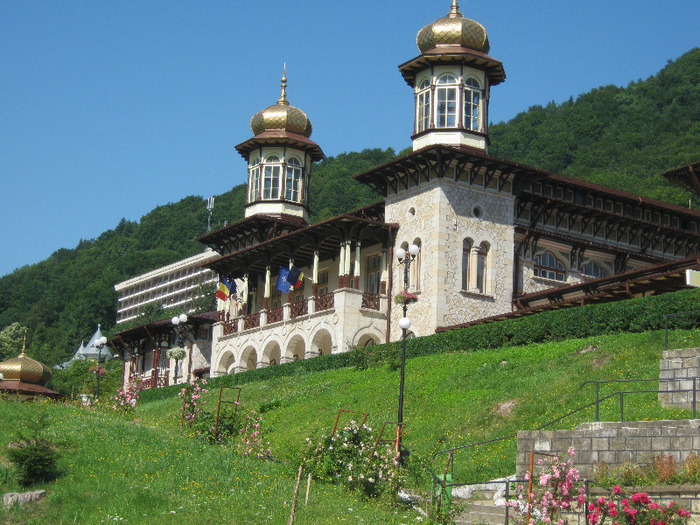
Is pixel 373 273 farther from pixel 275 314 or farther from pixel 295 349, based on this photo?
pixel 295 349

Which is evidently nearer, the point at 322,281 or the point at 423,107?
the point at 423,107

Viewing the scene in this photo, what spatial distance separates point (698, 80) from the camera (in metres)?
93.5

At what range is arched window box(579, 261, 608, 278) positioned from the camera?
4677 centimetres

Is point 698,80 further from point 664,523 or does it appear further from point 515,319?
point 664,523

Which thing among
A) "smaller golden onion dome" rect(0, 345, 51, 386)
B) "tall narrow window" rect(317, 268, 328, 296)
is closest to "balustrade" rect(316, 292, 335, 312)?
"tall narrow window" rect(317, 268, 328, 296)

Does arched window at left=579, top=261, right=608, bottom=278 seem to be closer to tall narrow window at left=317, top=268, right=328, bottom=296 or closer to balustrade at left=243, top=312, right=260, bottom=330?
tall narrow window at left=317, top=268, right=328, bottom=296

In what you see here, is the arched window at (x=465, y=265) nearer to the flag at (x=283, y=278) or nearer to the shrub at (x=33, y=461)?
the flag at (x=283, y=278)

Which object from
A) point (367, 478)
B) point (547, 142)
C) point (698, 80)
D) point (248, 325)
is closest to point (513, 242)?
point (248, 325)

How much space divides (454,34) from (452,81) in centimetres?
196

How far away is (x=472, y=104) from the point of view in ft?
146

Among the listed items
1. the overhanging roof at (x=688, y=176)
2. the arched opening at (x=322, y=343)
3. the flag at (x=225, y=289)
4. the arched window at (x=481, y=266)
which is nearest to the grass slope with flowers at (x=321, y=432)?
the arched opening at (x=322, y=343)

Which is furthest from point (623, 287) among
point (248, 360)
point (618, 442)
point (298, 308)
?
point (248, 360)

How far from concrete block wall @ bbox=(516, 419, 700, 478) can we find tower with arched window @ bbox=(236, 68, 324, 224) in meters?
34.2

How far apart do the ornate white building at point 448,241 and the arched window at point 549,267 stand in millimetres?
56
